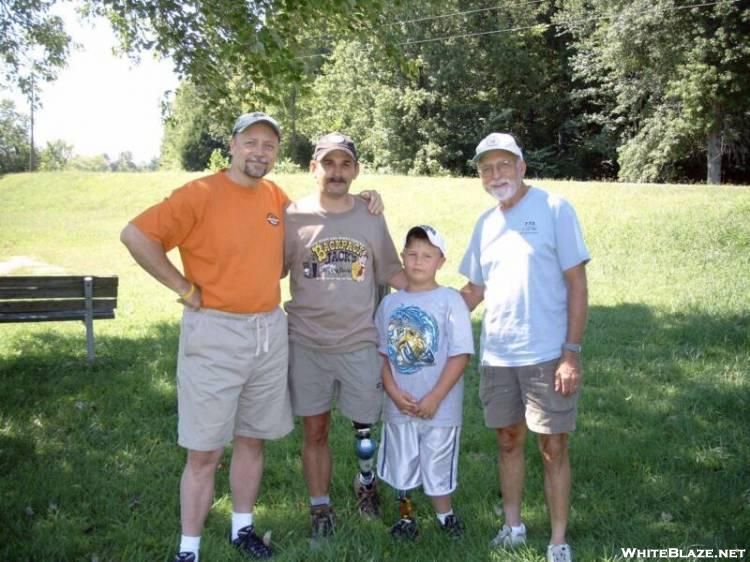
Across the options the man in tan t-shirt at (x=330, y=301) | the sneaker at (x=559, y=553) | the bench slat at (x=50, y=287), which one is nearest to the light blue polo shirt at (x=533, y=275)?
the man in tan t-shirt at (x=330, y=301)

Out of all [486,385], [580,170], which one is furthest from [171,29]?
[580,170]

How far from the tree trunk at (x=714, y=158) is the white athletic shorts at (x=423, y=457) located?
29.2 metres

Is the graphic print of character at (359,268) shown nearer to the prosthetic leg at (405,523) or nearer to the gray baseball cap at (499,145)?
the gray baseball cap at (499,145)

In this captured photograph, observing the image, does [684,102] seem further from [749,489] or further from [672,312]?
[749,489]

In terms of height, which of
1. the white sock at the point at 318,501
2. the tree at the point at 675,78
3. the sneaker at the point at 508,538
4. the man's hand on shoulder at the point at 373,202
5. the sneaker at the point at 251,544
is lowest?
the sneaker at the point at 251,544

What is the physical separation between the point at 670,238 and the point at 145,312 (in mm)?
10024

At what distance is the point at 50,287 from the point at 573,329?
6.09 metres

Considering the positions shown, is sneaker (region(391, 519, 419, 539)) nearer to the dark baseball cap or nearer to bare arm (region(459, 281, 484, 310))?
bare arm (region(459, 281, 484, 310))

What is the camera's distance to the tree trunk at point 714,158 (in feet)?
95.7

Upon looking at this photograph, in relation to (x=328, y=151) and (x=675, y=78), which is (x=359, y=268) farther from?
(x=675, y=78)

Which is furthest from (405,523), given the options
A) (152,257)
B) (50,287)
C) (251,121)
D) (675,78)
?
(675,78)

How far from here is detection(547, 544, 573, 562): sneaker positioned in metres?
3.33

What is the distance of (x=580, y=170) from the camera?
3806 centimetres

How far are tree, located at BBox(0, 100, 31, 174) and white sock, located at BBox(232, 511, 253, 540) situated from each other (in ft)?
213
